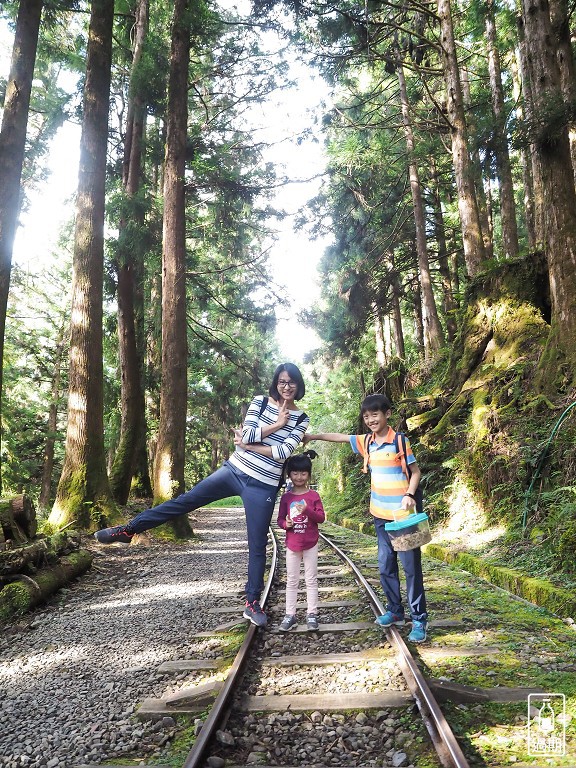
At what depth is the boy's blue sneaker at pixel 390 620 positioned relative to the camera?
172 inches

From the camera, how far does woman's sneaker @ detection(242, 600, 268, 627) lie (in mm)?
4547

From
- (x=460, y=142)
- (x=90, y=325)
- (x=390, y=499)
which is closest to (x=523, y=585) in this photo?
(x=390, y=499)

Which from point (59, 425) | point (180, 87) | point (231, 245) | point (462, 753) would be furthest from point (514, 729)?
point (59, 425)

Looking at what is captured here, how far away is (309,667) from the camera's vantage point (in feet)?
12.5

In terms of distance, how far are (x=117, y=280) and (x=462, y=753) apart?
50.9 ft

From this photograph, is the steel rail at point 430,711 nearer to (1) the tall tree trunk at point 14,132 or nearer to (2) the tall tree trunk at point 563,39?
(1) the tall tree trunk at point 14,132

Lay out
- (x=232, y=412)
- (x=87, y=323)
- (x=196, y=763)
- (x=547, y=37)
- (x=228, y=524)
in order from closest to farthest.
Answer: (x=196, y=763)
(x=547, y=37)
(x=87, y=323)
(x=228, y=524)
(x=232, y=412)

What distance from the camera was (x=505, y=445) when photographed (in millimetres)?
8219

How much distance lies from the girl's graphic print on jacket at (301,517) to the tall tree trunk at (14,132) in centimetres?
616

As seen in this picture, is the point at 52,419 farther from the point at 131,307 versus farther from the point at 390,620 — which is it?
the point at 390,620

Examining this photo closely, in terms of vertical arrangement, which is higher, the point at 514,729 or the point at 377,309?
the point at 377,309

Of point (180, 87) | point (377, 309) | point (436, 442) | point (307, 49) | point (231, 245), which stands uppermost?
point (307, 49)

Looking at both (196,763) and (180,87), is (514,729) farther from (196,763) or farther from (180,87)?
(180,87)

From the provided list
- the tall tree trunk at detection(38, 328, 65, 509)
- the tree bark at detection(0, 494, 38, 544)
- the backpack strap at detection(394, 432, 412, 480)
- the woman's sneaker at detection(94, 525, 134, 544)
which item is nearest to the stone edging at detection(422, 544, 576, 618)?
the backpack strap at detection(394, 432, 412, 480)
